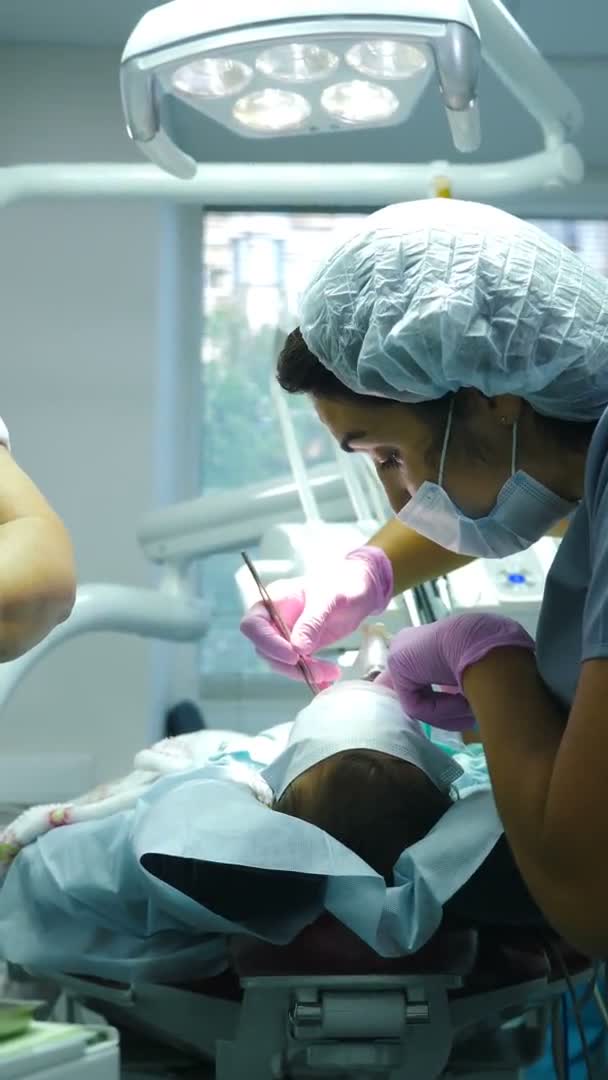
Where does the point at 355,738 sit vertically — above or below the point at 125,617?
above

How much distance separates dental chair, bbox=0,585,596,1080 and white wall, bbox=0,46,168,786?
227 cm

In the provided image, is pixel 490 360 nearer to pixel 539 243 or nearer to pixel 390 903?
pixel 539 243

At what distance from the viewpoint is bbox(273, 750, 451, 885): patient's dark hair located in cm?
121

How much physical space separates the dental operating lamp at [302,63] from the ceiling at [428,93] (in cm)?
148

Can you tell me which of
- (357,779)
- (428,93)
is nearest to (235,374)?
(428,93)

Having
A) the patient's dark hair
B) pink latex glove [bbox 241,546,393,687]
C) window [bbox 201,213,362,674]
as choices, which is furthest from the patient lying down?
window [bbox 201,213,362,674]

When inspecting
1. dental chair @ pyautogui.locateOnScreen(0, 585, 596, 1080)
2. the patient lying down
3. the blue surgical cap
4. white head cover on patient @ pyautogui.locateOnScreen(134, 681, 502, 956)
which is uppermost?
A: the blue surgical cap

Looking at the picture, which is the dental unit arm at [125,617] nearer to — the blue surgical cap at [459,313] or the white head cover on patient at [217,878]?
the white head cover on patient at [217,878]

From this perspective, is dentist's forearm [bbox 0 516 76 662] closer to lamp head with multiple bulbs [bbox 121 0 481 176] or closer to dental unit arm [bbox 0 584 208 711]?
lamp head with multiple bulbs [bbox 121 0 481 176]

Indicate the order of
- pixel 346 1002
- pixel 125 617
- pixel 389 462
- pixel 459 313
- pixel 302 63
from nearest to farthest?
pixel 346 1002 → pixel 459 313 → pixel 389 462 → pixel 302 63 → pixel 125 617

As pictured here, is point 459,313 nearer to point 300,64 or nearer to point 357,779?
point 357,779

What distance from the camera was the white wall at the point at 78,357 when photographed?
3.50 meters

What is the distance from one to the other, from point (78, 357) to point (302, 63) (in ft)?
6.68

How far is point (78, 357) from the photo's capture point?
3506mm
